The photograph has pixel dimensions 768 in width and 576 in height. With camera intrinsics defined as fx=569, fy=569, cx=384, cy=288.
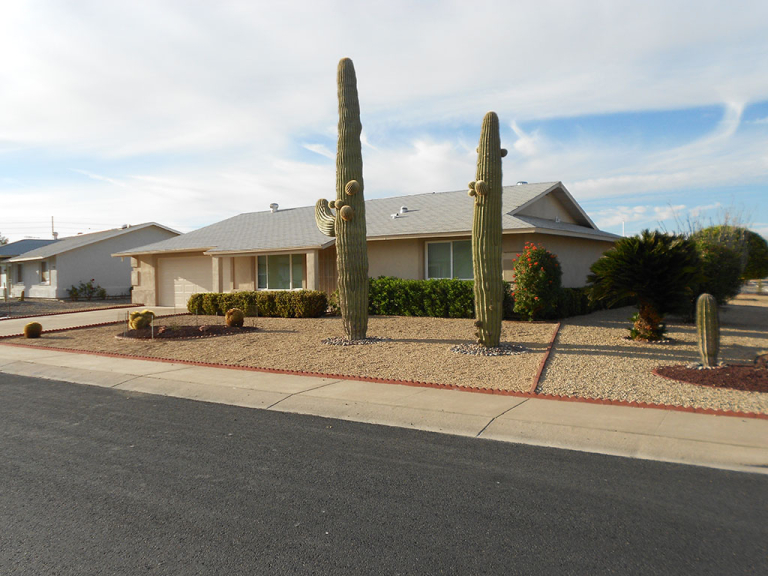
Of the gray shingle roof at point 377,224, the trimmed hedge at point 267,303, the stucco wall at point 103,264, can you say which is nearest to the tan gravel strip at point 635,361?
the gray shingle roof at point 377,224

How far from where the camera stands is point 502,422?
671cm

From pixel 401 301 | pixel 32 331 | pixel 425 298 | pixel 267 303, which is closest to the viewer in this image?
pixel 32 331

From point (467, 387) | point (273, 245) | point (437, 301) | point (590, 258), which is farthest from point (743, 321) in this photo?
point (273, 245)

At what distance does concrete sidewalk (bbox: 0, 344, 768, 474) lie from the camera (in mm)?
5730

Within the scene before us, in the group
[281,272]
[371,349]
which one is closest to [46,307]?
[281,272]

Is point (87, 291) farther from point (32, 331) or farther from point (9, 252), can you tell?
point (32, 331)

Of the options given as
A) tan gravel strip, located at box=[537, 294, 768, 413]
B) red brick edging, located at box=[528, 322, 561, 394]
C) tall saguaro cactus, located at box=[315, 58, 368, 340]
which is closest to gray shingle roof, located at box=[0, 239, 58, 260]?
tall saguaro cactus, located at box=[315, 58, 368, 340]

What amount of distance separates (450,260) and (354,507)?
15314mm

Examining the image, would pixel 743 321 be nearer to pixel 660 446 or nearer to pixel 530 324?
pixel 530 324

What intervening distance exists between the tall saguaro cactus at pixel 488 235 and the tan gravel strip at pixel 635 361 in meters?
1.49

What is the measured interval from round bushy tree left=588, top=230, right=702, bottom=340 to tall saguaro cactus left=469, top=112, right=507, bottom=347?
2647 mm

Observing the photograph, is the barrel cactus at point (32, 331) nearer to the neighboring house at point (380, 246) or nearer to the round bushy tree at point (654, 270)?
the neighboring house at point (380, 246)

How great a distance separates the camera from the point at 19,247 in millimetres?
42594

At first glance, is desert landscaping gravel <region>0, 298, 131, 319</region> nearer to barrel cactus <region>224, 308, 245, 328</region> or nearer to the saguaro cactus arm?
barrel cactus <region>224, 308, 245, 328</region>
